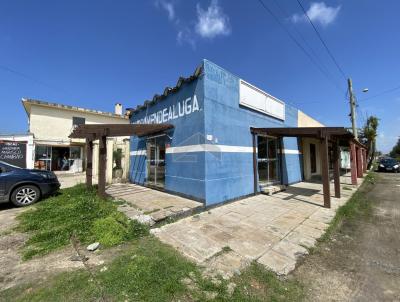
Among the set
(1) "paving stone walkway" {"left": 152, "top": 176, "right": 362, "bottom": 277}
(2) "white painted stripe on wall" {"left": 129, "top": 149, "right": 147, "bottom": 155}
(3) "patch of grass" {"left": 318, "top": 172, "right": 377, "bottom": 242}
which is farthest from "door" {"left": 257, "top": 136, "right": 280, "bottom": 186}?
(2) "white painted stripe on wall" {"left": 129, "top": 149, "right": 147, "bottom": 155}

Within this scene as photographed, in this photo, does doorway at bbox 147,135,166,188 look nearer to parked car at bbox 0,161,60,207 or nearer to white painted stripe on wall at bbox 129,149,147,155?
white painted stripe on wall at bbox 129,149,147,155

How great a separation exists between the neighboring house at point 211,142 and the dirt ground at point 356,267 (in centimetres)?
332

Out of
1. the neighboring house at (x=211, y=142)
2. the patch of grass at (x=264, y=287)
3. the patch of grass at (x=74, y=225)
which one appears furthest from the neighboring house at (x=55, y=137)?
the patch of grass at (x=264, y=287)

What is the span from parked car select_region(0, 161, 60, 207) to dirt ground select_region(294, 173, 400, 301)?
26.0 ft

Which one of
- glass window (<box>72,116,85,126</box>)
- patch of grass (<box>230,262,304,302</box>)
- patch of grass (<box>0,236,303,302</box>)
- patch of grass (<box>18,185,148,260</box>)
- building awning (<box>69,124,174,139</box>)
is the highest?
glass window (<box>72,116,85,126</box>)

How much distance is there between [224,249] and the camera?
12.4 feet

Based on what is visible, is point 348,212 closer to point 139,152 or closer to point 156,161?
point 156,161

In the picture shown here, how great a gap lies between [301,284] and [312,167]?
1401cm

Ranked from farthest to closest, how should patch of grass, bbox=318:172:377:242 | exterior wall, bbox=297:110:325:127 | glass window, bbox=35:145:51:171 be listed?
glass window, bbox=35:145:51:171 → exterior wall, bbox=297:110:325:127 → patch of grass, bbox=318:172:377:242

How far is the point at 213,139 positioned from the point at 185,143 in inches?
43.8

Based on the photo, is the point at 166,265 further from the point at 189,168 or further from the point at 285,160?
the point at 285,160

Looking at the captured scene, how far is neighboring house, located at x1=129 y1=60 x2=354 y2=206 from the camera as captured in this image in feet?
21.2

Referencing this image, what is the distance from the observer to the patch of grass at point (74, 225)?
13.2 feet

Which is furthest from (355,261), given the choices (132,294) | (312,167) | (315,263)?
(312,167)
